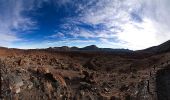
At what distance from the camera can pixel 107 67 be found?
2014cm

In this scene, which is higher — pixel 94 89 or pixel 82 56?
pixel 82 56

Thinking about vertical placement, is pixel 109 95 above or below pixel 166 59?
below

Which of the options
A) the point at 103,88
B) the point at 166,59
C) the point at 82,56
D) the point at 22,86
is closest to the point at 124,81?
the point at 103,88

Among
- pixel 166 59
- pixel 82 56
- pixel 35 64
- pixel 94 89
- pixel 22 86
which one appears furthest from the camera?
pixel 82 56

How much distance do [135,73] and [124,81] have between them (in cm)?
151

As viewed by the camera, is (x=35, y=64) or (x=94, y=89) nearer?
(x=94, y=89)

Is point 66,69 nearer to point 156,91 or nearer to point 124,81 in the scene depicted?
point 124,81

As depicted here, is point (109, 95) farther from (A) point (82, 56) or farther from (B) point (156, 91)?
(A) point (82, 56)

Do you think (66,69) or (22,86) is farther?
(66,69)

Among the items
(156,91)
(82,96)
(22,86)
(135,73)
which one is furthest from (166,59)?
(22,86)

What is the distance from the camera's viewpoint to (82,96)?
Answer: 16.1 metres

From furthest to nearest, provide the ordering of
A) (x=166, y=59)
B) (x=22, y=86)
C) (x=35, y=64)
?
(x=166, y=59)
(x=35, y=64)
(x=22, y=86)

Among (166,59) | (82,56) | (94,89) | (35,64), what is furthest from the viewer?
(82,56)

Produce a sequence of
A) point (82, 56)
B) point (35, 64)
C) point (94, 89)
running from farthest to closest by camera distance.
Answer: point (82, 56), point (35, 64), point (94, 89)
